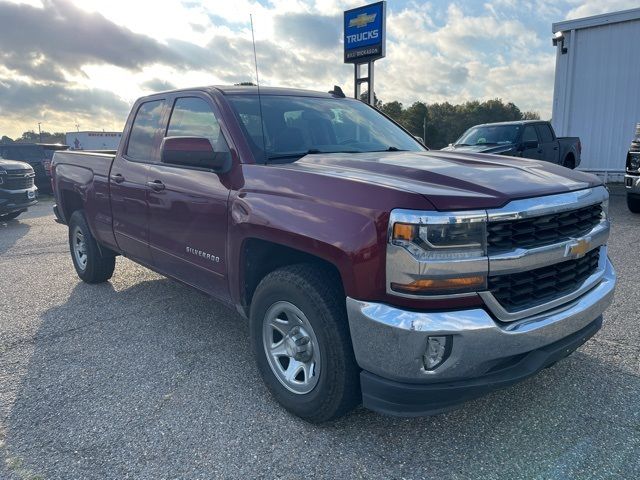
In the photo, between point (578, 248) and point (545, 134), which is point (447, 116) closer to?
point (545, 134)

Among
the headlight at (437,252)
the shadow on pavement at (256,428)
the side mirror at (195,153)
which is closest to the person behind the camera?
the headlight at (437,252)

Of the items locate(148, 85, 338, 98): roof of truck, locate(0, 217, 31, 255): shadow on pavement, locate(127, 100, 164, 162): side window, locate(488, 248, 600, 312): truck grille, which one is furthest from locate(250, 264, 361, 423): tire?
locate(0, 217, 31, 255): shadow on pavement

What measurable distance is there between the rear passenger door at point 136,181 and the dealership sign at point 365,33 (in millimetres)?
10937

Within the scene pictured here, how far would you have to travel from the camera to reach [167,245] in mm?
3785

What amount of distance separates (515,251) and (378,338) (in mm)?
738

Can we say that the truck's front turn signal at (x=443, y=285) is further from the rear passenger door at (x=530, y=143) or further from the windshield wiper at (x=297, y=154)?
the rear passenger door at (x=530, y=143)

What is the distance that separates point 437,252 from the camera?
213cm

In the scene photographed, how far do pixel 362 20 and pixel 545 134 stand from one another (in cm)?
632

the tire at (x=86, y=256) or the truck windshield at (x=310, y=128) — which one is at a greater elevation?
the truck windshield at (x=310, y=128)

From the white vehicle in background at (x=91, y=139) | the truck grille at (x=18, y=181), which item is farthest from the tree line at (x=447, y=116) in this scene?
the truck grille at (x=18, y=181)

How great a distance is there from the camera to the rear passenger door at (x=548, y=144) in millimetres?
11273

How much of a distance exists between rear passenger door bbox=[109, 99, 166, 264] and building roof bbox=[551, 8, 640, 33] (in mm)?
13584

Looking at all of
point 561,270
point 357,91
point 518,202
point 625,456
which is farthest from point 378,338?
point 357,91

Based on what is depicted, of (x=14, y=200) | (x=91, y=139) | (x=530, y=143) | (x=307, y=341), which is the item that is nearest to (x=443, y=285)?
(x=307, y=341)
